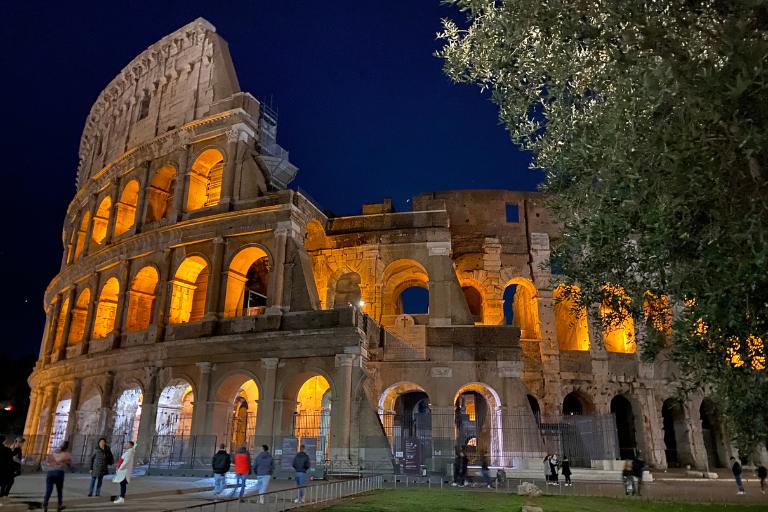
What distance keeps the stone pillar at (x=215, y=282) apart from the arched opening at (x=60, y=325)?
9.74 metres

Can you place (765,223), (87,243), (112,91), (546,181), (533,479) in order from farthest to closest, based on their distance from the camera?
(112,91), (87,243), (533,479), (546,181), (765,223)

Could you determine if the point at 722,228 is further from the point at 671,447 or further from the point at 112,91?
the point at 112,91

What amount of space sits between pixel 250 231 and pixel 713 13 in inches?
655

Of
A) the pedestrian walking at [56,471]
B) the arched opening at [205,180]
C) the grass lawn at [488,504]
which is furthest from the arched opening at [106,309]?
the grass lawn at [488,504]

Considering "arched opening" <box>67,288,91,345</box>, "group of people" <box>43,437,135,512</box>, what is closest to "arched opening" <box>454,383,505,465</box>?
"group of people" <box>43,437,135,512</box>

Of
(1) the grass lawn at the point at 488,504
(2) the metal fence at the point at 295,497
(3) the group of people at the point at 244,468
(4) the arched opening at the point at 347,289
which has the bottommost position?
(1) the grass lawn at the point at 488,504

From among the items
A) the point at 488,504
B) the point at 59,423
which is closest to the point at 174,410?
the point at 59,423

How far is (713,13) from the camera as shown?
280 inches

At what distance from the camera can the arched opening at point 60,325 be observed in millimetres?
26347

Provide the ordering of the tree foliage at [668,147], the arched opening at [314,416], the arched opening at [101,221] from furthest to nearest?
the arched opening at [101,221]
the arched opening at [314,416]
the tree foliage at [668,147]

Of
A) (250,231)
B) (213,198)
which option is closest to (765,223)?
(250,231)

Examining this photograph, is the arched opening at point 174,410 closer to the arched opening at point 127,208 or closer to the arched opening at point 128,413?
the arched opening at point 128,413

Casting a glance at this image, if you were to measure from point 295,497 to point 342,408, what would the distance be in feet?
21.7

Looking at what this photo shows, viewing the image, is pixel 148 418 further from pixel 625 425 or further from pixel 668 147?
pixel 625 425
